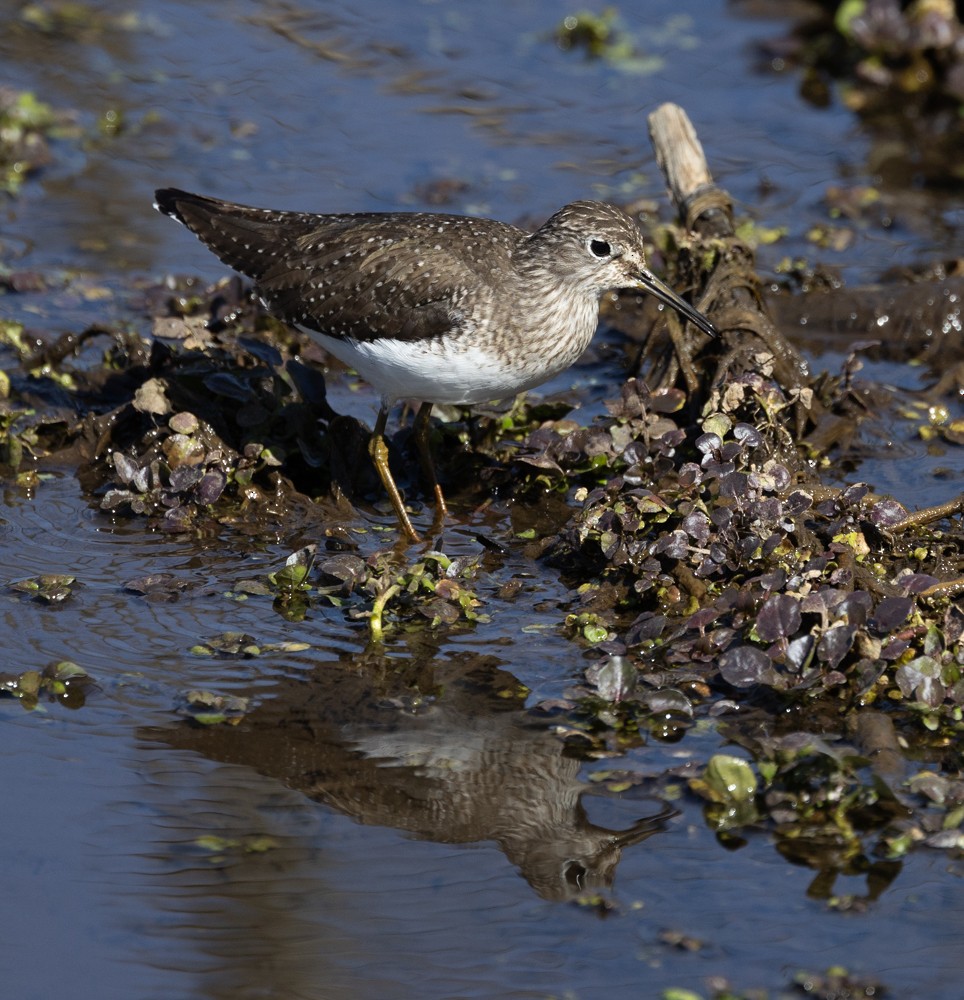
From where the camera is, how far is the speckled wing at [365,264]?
7.80 m

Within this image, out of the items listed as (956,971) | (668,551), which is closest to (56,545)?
(668,551)

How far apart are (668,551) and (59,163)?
7657 millimetres

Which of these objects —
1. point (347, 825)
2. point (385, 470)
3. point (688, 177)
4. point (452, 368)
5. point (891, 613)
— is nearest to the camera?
point (347, 825)

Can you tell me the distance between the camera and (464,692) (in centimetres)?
655

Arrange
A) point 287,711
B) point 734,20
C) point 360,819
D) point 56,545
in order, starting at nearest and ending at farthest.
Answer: point 360,819 < point 287,711 < point 56,545 < point 734,20

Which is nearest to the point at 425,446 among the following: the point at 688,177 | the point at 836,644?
the point at 688,177

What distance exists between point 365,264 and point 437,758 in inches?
122

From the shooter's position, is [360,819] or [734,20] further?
[734,20]

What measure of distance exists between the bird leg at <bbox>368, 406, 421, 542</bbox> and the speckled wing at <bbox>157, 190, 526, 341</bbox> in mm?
582

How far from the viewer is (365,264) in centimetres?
806

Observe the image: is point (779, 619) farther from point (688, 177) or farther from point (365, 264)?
point (688, 177)

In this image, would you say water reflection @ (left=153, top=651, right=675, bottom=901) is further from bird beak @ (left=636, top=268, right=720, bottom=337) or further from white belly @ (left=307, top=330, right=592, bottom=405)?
bird beak @ (left=636, top=268, right=720, bottom=337)

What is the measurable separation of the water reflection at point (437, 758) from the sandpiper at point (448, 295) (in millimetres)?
1665

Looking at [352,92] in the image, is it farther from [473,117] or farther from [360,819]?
[360,819]
